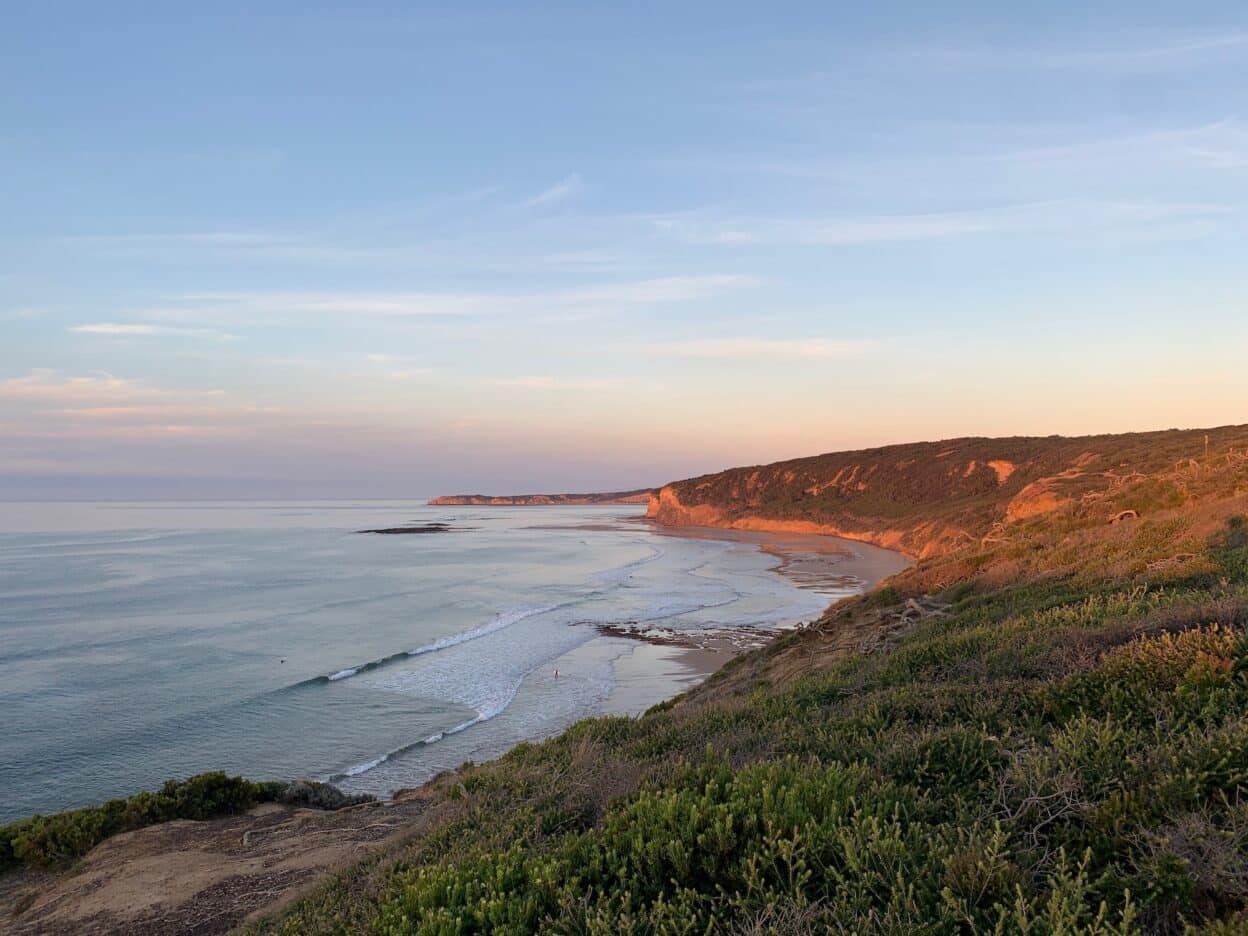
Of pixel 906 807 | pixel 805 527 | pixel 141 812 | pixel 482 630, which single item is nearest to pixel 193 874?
pixel 141 812

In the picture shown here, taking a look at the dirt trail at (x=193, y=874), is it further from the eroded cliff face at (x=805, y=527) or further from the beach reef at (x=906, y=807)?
the eroded cliff face at (x=805, y=527)

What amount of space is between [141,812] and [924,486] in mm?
86563

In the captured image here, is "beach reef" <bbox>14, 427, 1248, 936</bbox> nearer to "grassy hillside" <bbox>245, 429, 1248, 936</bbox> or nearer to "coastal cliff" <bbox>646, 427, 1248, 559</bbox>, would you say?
"grassy hillside" <bbox>245, 429, 1248, 936</bbox>

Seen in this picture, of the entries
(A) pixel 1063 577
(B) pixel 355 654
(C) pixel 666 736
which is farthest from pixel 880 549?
(C) pixel 666 736

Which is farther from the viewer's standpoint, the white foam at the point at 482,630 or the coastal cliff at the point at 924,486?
the coastal cliff at the point at 924,486

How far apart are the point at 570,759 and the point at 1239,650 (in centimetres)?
660

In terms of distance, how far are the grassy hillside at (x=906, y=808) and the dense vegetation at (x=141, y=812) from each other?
6825 millimetres

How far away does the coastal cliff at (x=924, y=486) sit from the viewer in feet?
150

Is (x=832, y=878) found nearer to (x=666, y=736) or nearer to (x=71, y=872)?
(x=666, y=736)

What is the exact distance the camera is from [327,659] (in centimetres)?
2834

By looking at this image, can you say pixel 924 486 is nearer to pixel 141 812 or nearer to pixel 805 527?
pixel 805 527

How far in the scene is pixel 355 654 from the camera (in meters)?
29.4

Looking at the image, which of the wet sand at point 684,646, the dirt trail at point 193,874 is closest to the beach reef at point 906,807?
the dirt trail at point 193,874

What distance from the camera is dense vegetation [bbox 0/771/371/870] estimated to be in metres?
11.4
